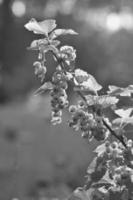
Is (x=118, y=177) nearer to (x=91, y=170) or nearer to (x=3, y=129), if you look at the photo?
(x=91, y=170)

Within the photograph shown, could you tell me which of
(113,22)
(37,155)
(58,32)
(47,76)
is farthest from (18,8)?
(58,32)

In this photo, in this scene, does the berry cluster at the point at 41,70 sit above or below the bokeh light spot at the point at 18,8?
below

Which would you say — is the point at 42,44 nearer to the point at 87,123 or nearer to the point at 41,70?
the point at 41,70

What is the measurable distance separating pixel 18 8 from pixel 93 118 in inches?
692

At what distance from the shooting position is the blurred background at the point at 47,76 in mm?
8325

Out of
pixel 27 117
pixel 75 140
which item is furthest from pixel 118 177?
pixel 27 117

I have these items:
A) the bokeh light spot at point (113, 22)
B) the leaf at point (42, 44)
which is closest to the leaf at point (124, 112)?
the leaf at point (42, 44)

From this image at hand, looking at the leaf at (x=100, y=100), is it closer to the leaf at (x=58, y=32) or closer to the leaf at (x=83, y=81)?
the leaf at (x=83, y=81)

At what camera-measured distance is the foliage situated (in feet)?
5.96

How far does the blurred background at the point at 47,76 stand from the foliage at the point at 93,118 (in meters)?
4.70

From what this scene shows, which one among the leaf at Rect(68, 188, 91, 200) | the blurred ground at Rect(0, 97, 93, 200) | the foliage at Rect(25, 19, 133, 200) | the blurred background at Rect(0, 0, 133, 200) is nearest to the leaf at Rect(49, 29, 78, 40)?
the foliage at Rect(25, 19, 133, 200)

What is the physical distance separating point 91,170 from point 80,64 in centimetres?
1431

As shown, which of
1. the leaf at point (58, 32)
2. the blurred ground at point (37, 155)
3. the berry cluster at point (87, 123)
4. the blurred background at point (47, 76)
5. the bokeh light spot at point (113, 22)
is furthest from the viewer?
the bokeh light spot at point (113, 22)

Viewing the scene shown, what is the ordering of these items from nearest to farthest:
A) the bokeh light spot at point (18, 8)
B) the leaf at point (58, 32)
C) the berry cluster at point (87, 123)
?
the berry cluster at point (87, 123) → the leaf at point (58, 32) → the bokeh light spot at point (18, 8)
